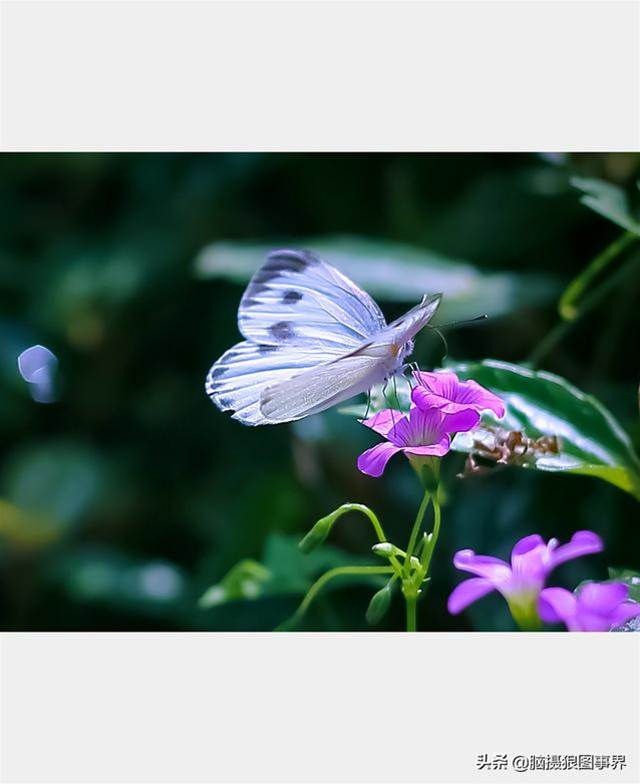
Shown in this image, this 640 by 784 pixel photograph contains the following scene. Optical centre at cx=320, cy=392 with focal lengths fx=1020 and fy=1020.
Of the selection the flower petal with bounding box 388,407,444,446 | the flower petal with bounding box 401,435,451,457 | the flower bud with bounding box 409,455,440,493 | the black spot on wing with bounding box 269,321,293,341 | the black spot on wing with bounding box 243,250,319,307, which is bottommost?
the flower bud with bounding box 409,455,440,493

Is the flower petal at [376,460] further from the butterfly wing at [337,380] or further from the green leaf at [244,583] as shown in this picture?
the green leaf at [244,583]

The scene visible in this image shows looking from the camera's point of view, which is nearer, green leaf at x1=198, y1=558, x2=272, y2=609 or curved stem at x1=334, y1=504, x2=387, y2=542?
curved stem at x1=334, y1=504, x2=387, y2=542

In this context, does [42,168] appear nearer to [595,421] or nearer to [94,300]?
[94,300]

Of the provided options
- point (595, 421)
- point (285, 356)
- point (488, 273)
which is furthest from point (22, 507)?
point (595, 421)

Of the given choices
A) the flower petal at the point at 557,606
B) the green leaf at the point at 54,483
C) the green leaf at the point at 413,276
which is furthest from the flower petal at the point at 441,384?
the green leaf at the point at 54,483

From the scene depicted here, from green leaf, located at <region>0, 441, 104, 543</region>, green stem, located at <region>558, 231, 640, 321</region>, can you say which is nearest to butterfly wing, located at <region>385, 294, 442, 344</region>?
green stem, located at <region>558, 231, 640, 321</region>

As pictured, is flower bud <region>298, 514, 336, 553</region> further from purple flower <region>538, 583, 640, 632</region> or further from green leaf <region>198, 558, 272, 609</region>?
green leaf <region>198, 558, 272, 609</region>

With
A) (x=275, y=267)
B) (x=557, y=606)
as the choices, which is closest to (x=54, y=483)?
(x=275, y=267)
